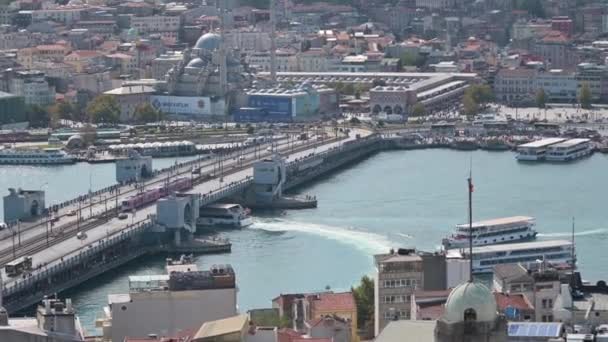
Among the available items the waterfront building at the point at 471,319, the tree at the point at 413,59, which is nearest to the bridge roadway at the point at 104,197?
the tree at the point at 413,59

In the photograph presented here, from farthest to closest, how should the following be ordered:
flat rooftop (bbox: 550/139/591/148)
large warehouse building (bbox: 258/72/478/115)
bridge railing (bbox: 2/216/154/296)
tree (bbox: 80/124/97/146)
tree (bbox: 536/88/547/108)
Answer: tree (bbox: 536/88/547/108) < large warehouse building (bbox: 258/72/478/115) < tree (bbox: 80/124/97/146) < flat rooftop (bbox: 550/139/591/148) < bridge railing (bbox: 2/216/154/296)

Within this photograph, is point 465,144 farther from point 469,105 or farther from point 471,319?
point 471,319

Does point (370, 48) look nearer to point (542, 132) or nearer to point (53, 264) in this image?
point (542, 132)

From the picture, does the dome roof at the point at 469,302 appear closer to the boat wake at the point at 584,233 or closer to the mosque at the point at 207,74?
the boat wake at the point at 584,233

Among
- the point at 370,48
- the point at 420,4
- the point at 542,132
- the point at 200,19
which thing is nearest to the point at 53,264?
the point at 542,132

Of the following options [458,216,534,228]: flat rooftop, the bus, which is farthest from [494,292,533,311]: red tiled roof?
[458,216,534,228]: flat rooftop

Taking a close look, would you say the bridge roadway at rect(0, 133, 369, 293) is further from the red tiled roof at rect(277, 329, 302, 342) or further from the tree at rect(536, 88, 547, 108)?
the tree at rect(536, 88, 547, 108)
